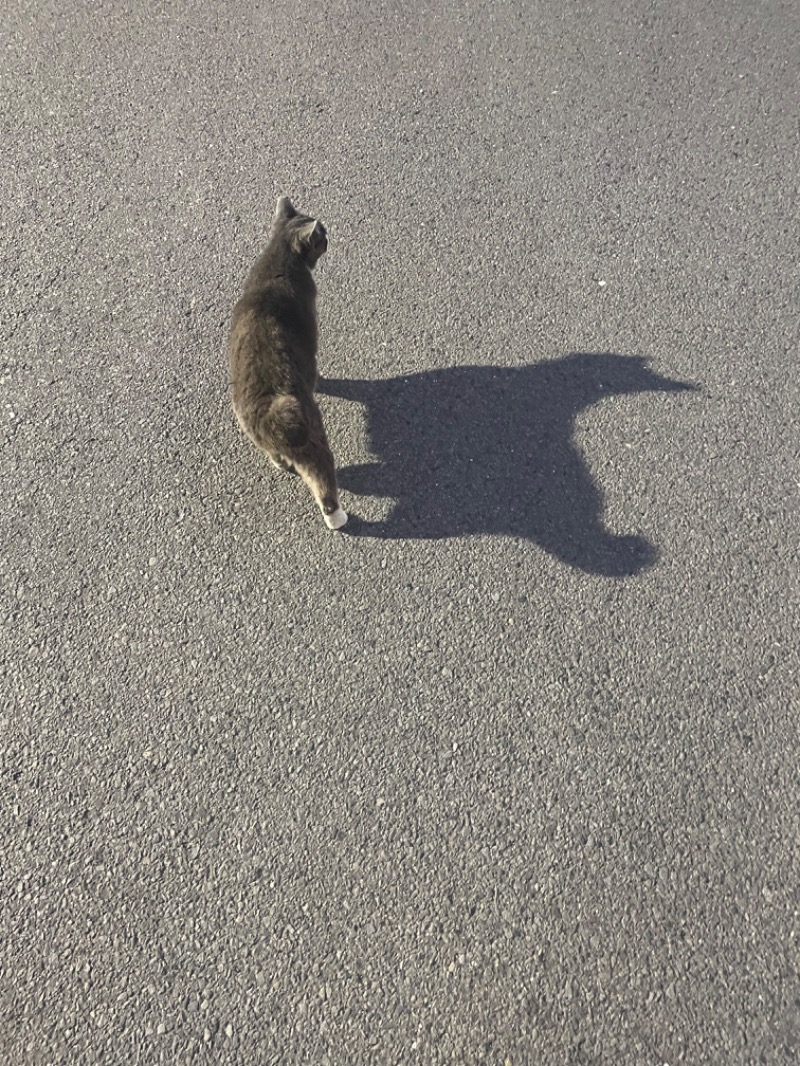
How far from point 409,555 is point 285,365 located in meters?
0.89

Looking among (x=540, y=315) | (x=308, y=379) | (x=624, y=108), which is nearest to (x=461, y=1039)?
(x=308, y=379)

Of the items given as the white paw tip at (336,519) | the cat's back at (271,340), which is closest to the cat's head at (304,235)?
the cat's back at (271,340)

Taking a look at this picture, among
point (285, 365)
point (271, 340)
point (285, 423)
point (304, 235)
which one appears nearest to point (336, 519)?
point (285, 423)

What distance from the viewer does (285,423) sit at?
2.65m

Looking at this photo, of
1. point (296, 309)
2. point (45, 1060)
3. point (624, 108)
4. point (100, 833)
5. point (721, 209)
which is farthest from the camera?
point (624, 108)

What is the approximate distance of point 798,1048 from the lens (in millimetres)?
2156

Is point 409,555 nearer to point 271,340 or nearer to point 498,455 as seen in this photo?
point 498,455

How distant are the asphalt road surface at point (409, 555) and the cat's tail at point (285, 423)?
0.49 m

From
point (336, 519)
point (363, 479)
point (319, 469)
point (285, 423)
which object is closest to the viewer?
point (285, 423)

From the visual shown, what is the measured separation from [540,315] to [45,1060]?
3468mm

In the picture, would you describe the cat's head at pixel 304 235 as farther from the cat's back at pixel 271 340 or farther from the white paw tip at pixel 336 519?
the white paw tip at pixel 336 519

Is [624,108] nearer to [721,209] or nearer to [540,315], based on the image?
[721,209]

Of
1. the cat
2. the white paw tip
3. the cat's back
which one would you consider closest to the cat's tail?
the cat

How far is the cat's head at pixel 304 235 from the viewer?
324cm
